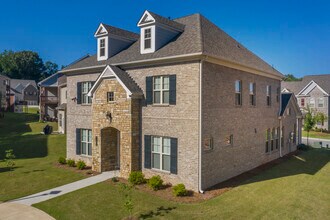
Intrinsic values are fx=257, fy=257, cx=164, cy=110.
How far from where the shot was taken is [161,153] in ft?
53.7

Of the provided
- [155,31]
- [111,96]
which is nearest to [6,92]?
[111,96]

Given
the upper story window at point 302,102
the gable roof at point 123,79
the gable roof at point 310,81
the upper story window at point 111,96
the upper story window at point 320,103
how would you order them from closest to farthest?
the gable roof at point 123,79, the upper story window at point 111,96, the upper story window at point 320,103, the gable roof at point 310,81, the upper story window at point 302,102

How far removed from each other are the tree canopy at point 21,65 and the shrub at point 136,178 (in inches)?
4797

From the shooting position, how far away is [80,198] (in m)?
14.0

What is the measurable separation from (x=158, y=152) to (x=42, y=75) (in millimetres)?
126044

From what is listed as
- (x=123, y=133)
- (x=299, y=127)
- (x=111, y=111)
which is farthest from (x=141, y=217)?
(x=299, y=127)

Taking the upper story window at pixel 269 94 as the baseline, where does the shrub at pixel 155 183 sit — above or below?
below

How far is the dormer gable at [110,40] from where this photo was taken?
20438mm

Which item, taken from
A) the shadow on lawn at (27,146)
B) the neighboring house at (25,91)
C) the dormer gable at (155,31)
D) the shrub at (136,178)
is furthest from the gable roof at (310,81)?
the neighboring house at (25,91)

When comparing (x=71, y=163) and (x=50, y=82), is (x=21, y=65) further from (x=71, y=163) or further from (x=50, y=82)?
(x=71, y=163)

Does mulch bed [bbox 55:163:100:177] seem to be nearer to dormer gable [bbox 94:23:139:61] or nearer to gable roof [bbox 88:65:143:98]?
gable roof [bbox 88:65:143:98]

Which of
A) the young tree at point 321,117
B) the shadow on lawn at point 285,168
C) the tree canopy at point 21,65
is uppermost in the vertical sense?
the tree canopy at point 21,65

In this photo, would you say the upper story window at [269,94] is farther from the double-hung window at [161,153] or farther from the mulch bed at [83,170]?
the mulch bed at [83,170]

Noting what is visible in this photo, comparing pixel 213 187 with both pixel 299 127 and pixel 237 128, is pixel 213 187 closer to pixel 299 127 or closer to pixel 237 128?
pixel 237 128
